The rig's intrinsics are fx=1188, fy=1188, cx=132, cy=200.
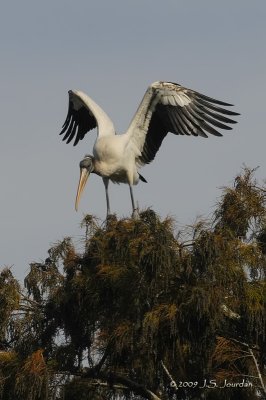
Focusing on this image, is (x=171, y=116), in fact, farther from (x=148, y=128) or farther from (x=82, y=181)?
(x=82, y=181)

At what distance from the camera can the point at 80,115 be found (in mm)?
15375

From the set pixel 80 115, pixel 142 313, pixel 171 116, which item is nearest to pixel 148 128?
A: pixel 171 116

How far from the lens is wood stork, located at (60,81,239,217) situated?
12.7 metres

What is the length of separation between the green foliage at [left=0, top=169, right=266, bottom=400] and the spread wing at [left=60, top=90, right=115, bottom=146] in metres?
4.67

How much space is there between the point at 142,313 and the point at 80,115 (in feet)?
22.3

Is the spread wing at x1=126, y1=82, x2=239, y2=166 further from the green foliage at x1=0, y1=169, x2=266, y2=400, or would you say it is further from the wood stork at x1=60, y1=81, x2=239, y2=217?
the green foliage at x1=0, y1=169, x2=266, y2=400

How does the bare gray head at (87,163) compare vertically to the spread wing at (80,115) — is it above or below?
below

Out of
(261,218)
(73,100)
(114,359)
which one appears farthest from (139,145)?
(114,359)

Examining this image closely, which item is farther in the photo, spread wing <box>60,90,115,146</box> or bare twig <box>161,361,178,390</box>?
spread wing <box>60,90,115,146</box>

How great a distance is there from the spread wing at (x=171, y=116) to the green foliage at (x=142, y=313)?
2584mm

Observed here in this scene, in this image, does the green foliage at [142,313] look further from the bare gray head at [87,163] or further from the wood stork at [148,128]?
the bare gray head at [87,163]

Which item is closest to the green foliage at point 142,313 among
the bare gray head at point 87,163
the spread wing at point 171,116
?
the spread wing at point 171,116

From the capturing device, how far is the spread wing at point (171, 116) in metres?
12.6

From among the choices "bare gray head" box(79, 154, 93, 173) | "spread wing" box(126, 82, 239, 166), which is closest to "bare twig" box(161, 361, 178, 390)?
"spread wing" box(126, 82, 239, 166)
